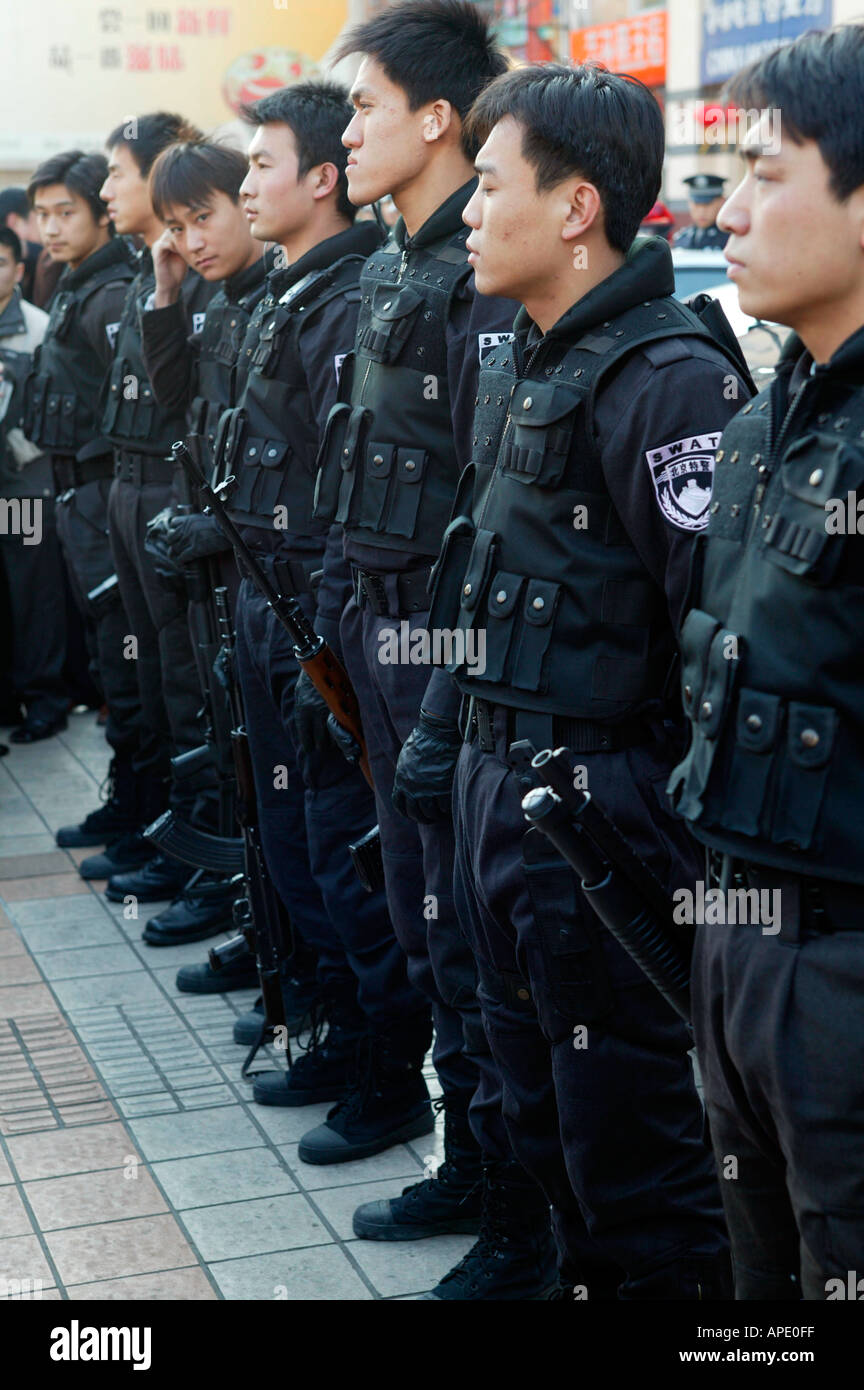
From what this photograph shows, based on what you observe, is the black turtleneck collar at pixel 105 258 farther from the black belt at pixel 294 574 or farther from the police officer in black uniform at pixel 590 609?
the police officer in black uniform at pixel 590 609

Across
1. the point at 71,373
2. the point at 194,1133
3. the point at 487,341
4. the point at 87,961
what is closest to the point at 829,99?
the point at 487,341

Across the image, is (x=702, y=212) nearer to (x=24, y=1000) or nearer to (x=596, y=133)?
(x=24, y=1000)

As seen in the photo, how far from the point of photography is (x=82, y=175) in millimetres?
6180

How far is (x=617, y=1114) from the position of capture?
257 cm

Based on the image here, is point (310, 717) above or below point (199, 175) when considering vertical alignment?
below

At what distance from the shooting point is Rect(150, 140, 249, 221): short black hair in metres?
4.70

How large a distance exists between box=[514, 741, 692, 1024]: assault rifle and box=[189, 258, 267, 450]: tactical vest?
2.60 meters

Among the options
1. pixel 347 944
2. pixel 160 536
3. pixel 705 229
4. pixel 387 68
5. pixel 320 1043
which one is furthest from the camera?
pixel 705 229

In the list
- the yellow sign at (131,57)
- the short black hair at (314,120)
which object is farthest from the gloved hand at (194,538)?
the yellow sign at (131,57)

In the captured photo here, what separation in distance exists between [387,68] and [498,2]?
18738mm

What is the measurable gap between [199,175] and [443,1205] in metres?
2.89

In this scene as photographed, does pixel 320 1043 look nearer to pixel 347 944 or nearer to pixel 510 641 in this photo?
pixel 347 944

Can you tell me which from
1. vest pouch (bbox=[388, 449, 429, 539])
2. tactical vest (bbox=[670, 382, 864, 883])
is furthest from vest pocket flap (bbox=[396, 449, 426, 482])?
tactical vest (bbox=[670, 382, 864, 883])
